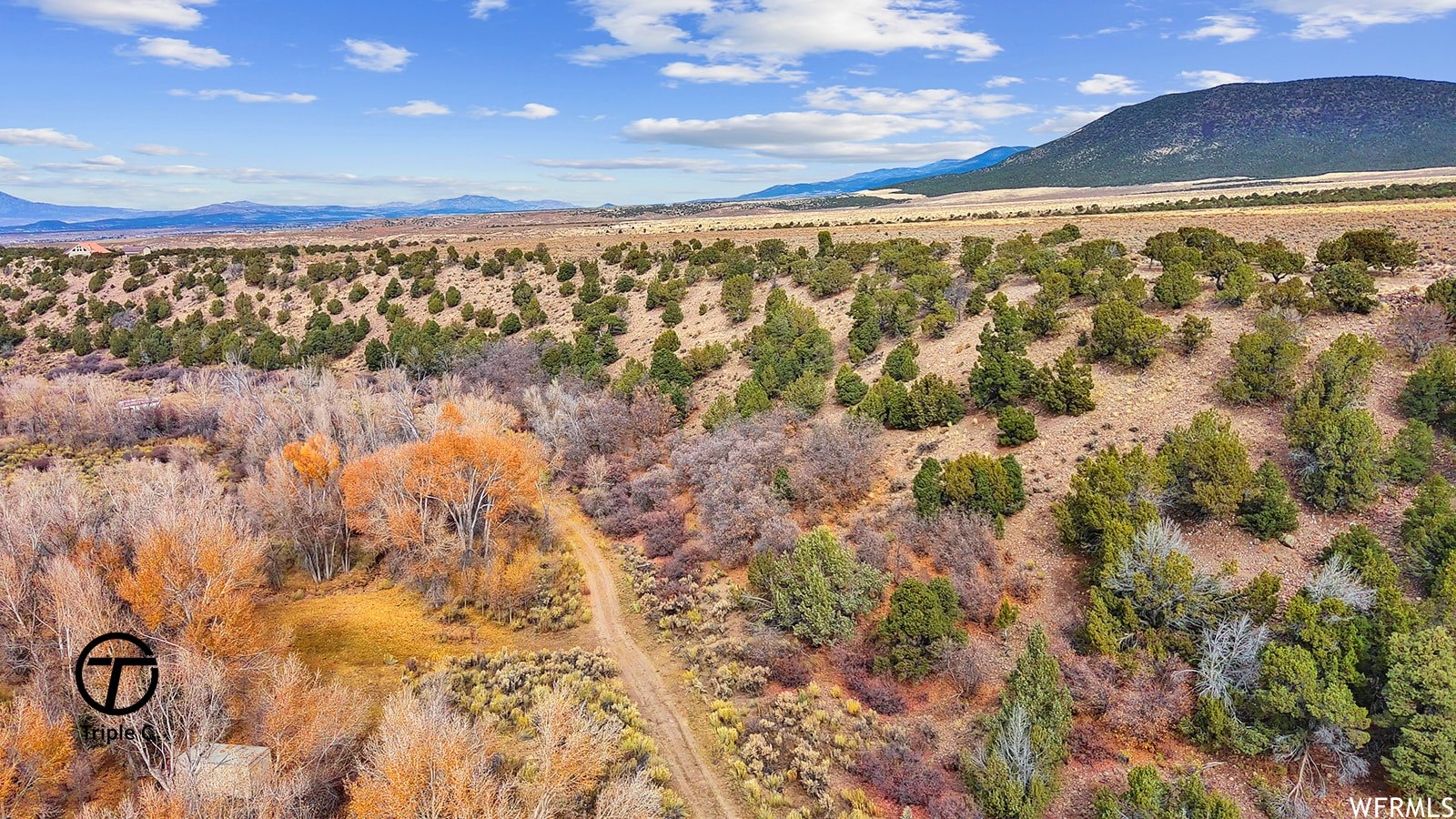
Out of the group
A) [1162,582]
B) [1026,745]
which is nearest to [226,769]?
[1026,745]

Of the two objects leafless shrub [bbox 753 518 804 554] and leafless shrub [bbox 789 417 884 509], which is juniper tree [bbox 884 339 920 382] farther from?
leafless shrub [bbox 753 518 804 554]

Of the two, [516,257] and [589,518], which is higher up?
[516,257]

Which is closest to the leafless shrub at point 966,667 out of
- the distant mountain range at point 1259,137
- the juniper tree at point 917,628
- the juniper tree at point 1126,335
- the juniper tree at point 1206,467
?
the juniper tree at point 917,628

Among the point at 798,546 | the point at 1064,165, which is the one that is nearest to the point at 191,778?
the point at 798,546

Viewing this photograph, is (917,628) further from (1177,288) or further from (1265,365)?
(1177,288)

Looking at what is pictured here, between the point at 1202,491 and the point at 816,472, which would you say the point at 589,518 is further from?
the point at 1202,491

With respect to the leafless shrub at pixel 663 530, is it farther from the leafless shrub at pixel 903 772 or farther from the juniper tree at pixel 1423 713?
the juniper tree at pixel 1423 713
